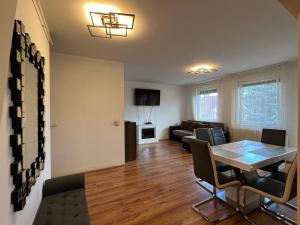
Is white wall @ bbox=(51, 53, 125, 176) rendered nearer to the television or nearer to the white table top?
the white table top

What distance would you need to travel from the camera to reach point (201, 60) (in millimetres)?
3736

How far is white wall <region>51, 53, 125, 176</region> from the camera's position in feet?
10.6

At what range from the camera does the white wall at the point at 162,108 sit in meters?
6.57

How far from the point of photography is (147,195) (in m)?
2.60

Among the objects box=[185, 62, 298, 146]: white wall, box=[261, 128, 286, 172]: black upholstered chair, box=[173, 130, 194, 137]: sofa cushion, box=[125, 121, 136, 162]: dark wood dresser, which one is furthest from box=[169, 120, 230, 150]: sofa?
box=[261, 128, 286, 172]: black upholstered chair

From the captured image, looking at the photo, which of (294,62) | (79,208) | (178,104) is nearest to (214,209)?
(79,208)

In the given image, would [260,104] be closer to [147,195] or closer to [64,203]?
[147,195]

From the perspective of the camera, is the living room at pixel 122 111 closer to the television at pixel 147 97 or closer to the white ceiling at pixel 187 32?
the white ceiling at pixel 187 32

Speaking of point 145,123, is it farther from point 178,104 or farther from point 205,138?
point 205,138

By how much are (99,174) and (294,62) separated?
523 cm

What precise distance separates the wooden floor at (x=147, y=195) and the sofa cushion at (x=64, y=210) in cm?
47

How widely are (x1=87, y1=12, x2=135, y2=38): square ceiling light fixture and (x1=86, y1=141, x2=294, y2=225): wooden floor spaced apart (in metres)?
2.46

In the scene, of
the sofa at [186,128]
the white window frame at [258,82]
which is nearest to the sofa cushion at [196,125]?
the sofa at [186,128]

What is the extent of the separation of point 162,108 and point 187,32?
5013 mm
